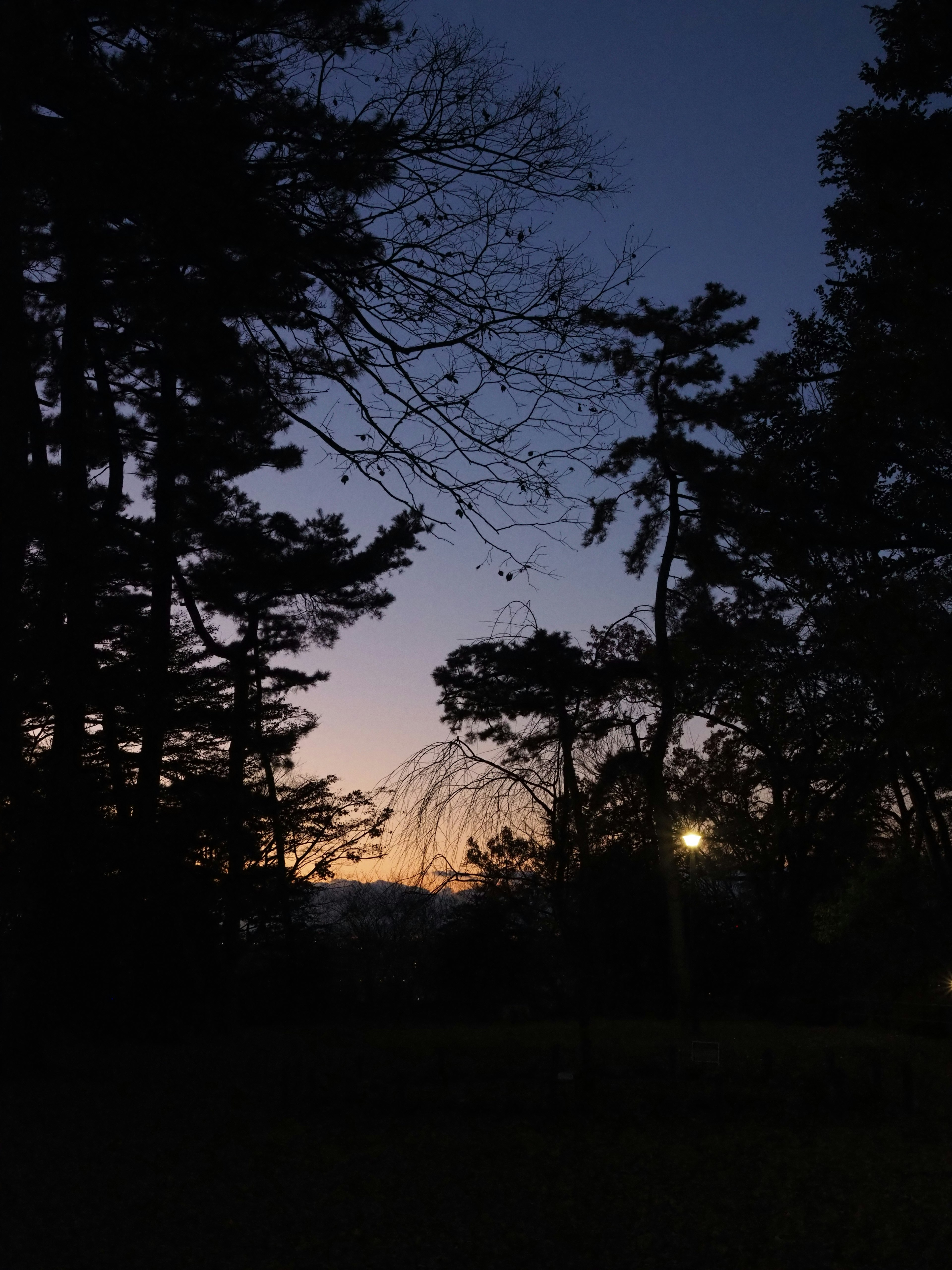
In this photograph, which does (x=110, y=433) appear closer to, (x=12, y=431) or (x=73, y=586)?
(x=73, y=586)

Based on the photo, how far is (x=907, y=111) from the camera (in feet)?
33.9

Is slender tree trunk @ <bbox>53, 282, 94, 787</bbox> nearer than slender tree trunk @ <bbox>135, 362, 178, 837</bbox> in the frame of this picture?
Yes

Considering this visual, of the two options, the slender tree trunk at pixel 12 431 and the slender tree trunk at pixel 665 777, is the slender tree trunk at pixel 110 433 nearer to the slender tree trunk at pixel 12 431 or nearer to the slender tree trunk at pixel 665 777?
the slender tree trunk at pixel 12 431

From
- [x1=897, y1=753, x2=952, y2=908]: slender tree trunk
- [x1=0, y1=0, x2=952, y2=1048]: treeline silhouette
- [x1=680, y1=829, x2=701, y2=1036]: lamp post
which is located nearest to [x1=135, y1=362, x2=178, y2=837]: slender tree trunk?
[x1=0, y1=0, x2=952, y2=1048]: treeline silhouette

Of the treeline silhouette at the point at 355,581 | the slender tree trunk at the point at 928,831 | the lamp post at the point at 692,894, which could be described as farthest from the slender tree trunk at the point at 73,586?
the slender tree trunk at the point at 928,831

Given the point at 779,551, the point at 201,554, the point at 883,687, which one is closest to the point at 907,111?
the point at 779,551

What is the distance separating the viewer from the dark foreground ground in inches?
282

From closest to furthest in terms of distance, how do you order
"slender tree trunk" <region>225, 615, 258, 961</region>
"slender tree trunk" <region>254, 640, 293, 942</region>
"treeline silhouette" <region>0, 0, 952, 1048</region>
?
"treeline silhouette" <region>0, 0, 952, 1048</region> → "slender tree trunk" <region>225, 615, 258, 961</region> → "slender tree trunk" <region>254, 640, 293, 942</region>

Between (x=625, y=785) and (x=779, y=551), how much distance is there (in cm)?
445

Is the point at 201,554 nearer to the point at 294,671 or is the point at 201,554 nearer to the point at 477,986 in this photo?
the point at 294,671

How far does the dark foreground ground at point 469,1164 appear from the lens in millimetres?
7168

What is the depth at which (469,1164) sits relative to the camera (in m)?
9.62

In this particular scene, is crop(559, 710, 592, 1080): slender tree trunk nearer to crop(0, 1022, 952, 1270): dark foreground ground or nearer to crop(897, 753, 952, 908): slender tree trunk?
crop(0, 1022, 952, 1270): dark foreground ground

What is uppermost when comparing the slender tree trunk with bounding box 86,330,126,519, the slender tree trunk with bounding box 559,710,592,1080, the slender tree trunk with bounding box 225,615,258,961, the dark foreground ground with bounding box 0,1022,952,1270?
the slender tree trunk with bounding box 86,330,126,519
